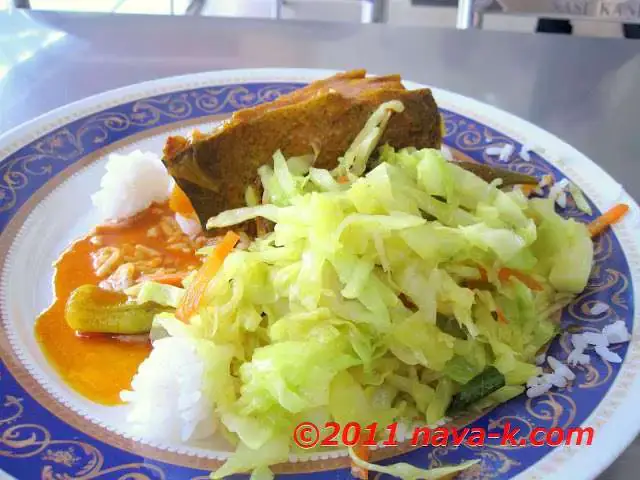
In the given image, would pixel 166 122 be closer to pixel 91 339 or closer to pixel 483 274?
pixel 91 339

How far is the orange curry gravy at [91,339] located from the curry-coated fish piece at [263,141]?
20cm

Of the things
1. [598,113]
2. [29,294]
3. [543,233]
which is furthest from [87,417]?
[598,113]

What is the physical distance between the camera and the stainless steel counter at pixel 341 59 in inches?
105

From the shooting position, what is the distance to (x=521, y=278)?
158cm

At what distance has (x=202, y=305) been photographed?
4.62ft

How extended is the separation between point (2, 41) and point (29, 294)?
1.79 metres

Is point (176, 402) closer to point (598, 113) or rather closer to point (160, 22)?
point (598, 113)

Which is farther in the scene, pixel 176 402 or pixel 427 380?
pixel 427 380

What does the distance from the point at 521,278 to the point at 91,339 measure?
99cm

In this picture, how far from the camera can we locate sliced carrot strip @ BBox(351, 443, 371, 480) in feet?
3.94

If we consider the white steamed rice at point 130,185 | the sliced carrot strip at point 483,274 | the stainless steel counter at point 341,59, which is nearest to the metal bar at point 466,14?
the stainless steel counter at point 341,59

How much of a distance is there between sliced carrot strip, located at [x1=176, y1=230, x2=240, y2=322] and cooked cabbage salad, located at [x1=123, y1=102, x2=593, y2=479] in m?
0.02

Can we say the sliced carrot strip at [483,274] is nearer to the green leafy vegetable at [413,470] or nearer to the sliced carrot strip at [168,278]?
the green leafy vegetable at [413,470]

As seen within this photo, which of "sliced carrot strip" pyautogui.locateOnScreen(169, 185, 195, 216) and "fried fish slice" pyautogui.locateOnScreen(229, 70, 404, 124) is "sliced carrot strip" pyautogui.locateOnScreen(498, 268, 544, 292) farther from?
"sliced carrot strip" pyautogui.locateOnScreen(169, 185, 195, 216)
